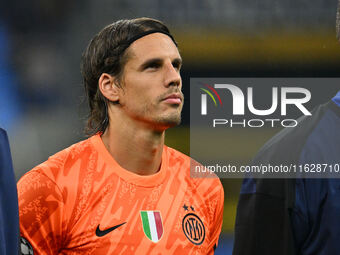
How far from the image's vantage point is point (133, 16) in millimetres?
3352

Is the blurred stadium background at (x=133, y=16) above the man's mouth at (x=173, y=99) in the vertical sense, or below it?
above

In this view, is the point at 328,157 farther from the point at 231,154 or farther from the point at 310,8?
the point at 310,8

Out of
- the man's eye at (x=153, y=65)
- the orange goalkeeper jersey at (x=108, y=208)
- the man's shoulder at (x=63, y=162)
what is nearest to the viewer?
the orange goalkeeper jersey at (x=108, y=208)

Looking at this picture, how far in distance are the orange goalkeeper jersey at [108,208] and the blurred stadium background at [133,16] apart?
Answer: 1.35ft

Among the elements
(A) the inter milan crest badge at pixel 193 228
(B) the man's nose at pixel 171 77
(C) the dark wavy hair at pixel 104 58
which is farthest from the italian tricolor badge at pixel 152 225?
(B) the man's nose at pixel 171 77

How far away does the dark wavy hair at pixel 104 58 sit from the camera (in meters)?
2.96

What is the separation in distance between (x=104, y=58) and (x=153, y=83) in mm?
368

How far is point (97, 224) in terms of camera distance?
2646 millimetres

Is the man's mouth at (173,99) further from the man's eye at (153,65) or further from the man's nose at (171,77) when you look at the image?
the man's eye at (153,65)

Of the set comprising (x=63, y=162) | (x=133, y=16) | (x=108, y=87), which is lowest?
(x=63, y=162)

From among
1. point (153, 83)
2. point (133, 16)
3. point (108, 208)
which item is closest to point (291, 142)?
point (153, 83)

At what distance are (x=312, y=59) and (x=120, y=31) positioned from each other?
3.73ft

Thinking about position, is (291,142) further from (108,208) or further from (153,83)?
(108,208)

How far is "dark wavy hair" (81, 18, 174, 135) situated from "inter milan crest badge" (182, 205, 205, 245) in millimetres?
635
